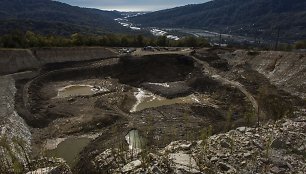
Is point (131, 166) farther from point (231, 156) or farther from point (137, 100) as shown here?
point (137, 100)

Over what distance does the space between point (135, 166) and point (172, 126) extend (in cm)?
2009

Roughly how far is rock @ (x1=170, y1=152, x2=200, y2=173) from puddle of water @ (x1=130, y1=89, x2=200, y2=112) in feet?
90.3

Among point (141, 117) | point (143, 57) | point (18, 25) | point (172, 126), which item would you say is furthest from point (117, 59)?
point (18, 25)

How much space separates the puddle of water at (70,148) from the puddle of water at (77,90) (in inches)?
653

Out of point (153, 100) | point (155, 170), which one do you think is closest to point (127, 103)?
point (153, 100)

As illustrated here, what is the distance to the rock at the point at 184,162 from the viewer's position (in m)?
15.9

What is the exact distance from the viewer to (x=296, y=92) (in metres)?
43.2

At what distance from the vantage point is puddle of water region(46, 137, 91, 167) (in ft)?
101

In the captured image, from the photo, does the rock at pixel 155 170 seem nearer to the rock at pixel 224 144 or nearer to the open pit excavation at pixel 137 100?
the open pit excavation at pixel 137 100

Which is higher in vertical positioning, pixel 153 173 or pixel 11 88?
pixel 153 173

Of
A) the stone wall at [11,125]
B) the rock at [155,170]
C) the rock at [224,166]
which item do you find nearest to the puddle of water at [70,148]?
the stone wall at [11,125]

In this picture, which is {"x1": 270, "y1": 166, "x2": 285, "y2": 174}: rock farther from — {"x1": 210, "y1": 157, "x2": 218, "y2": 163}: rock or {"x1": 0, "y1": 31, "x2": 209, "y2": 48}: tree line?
{"x1": 0, "y1": 31, "x2": 209, "y2": 48}: tree line

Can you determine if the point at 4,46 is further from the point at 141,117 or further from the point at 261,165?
the point at 261,165

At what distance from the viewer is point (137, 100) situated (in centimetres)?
4888
